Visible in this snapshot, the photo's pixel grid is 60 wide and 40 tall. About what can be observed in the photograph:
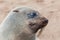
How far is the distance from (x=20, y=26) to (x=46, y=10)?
1.21 meters

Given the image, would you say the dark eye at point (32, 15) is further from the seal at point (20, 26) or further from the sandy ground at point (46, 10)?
the sandy ground at point (46, 10)

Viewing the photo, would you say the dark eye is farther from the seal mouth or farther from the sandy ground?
the sandy ground

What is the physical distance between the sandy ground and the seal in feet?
2.25

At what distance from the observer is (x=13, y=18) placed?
1997mm

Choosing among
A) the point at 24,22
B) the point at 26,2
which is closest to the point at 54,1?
the point at 26,2

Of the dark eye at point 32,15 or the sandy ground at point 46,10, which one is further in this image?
the sandy ground at point 46,10

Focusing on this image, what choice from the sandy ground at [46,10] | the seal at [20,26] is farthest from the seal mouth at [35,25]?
the sandy ground at [46,10]

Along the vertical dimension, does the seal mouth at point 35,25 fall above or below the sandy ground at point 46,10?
above

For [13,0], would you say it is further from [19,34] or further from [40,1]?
[19,34]

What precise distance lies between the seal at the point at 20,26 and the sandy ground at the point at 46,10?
69 cm

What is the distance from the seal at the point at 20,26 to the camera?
1.98 m

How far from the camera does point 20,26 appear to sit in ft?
6.51

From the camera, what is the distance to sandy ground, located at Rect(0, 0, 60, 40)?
273cm

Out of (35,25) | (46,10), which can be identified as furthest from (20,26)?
(46,10)
